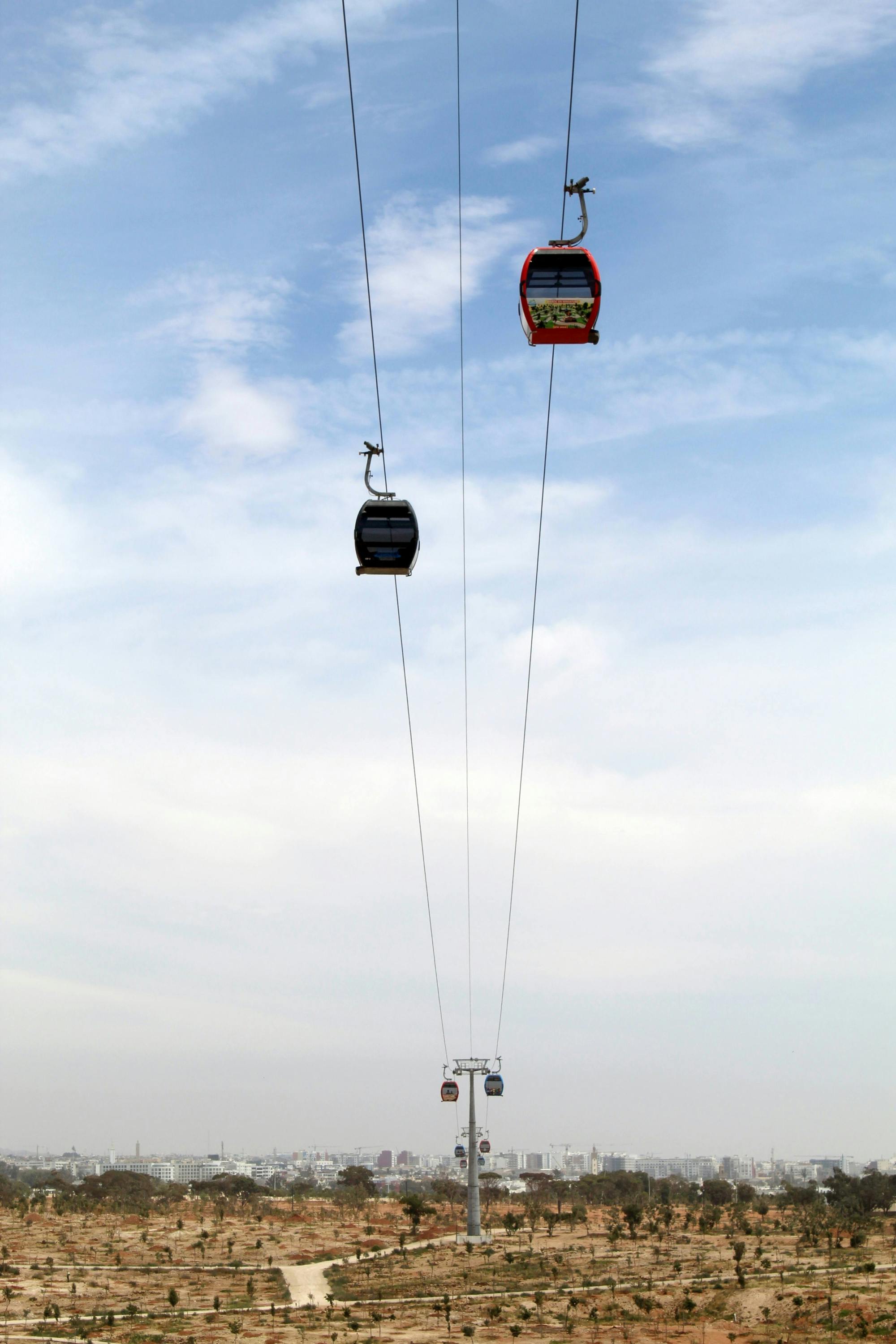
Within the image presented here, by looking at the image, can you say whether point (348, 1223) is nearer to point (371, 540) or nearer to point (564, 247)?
point (371, 540)

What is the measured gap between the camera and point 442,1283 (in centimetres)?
4547

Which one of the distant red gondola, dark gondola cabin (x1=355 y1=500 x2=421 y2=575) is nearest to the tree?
dark gondola cabin (x1=355 y1=500 x2=421 y2=575)

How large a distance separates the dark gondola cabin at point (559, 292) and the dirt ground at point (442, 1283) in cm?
2640

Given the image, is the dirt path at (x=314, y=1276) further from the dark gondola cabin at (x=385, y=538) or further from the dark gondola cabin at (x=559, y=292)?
the dark gondola cabin at (x=559, y=292)

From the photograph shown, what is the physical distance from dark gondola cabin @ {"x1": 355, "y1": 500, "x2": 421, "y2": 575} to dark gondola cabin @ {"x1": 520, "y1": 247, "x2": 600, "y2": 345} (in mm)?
4549

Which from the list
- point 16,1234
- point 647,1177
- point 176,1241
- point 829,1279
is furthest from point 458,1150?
point 647,1177

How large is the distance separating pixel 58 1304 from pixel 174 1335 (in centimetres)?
832

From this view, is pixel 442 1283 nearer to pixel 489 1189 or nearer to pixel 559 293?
pixel 559 293

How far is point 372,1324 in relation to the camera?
35.8m

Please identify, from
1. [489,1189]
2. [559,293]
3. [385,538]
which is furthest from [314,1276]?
[489,1189]

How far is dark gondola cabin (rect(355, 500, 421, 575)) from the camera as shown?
23328 millimetres

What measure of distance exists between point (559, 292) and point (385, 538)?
5.66 m

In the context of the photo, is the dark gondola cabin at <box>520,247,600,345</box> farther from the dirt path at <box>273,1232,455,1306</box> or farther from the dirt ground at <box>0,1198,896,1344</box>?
the dirt path at <box>273,1232,455,1306</box>

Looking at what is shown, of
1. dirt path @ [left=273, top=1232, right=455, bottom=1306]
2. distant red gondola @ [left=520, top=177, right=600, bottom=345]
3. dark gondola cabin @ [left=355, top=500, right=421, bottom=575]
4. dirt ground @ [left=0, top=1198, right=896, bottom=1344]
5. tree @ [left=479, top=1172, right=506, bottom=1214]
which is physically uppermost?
distant red gondola @ [left=520, top=177, right=600, bottom=345]
